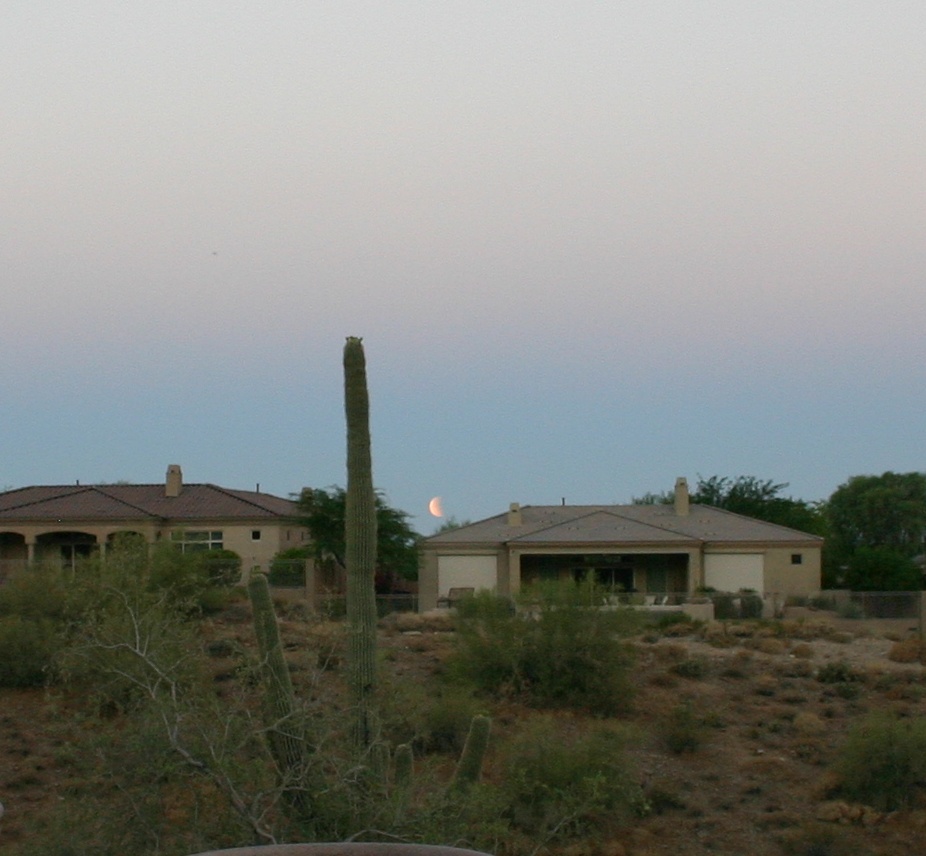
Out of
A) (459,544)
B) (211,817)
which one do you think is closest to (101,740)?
(211,817)

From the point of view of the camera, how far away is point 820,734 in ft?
93.2

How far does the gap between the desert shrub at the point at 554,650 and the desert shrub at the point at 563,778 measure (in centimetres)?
321

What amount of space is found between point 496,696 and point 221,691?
555 centimetres

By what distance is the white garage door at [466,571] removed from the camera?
57875 millimetres

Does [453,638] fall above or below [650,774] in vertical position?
above

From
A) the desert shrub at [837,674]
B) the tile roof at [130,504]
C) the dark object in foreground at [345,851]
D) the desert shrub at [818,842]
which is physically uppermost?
the tile roof at [130,504]

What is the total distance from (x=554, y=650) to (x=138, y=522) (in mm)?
36093

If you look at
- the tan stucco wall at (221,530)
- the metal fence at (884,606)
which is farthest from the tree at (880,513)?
the metal fence at (884,606)

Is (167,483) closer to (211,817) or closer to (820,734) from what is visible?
(820,734)

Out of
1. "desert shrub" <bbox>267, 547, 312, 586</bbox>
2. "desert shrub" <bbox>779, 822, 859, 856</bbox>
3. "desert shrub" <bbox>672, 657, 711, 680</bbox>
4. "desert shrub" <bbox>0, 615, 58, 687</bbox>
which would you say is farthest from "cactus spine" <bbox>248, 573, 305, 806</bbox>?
"desert shrub" <bbox>267, 547, 312, 586</bbox>

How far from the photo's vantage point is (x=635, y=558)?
5869cm

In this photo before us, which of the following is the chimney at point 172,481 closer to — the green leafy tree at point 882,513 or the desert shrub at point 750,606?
the desert shrub at point 750,606

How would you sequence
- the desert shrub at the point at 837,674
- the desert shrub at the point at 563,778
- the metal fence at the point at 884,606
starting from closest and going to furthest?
the desert shrub at the point at 563,778 < the desert shrub at the point at 837,674 < the metal fence at the point at 884,606

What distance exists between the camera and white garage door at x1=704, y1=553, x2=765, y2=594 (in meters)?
57.1
